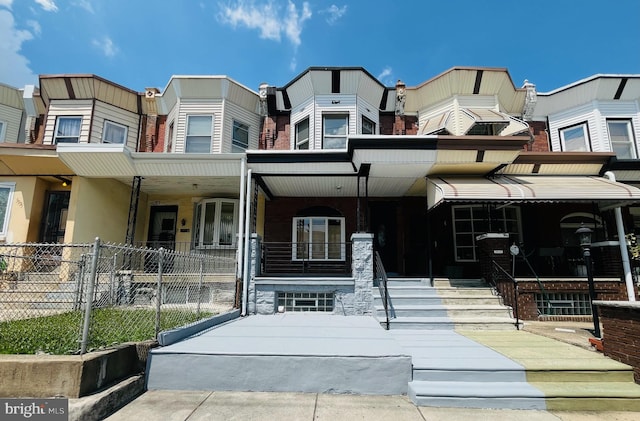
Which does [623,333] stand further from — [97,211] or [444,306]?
[97,211]

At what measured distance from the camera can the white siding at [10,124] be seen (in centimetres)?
1259

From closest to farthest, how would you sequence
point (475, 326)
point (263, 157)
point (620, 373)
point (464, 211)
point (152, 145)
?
point (620, 373) < point (475, 326) < point (263, 157) < point (464, 211) < point (152, 145)

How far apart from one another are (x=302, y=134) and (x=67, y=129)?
8177 mm

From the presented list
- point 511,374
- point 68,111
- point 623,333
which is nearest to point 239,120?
point 68,111

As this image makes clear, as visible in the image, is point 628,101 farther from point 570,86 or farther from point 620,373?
point 620,373

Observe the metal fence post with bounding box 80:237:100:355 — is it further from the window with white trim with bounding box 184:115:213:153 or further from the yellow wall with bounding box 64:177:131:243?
the window with white trim with bounding box 184:115:213:153

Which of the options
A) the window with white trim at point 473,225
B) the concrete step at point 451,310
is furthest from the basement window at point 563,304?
the window with white trim at point 473,225

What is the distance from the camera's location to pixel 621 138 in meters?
11.0

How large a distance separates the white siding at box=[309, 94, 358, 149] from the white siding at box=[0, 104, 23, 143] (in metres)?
11.9

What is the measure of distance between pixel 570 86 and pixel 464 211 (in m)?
5.81

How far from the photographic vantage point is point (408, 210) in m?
11.4

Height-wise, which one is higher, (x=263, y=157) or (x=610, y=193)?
(x=263, y=157)

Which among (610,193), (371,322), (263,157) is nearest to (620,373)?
(371,322)

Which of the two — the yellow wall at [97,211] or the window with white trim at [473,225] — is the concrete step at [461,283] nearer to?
the window with white trim at [473,225]
